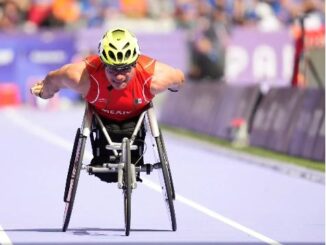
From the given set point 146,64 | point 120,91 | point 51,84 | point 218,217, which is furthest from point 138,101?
point 218,217

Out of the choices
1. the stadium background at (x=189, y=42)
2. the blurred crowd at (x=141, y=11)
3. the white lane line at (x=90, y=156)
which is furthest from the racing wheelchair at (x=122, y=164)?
the blurred crowd at (x=141, y=11)

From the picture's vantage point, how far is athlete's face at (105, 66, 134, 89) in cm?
1041

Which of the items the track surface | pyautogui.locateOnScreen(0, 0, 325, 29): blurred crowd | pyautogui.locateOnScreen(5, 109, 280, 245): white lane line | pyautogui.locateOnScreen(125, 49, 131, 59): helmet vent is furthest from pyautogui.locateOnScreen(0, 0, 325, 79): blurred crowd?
pyautogui.locateOnScreen(125, 49, 131, 59): helmet vent

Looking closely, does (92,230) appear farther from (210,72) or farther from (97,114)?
(210,72)

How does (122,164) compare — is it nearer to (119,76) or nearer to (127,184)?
(127,184)

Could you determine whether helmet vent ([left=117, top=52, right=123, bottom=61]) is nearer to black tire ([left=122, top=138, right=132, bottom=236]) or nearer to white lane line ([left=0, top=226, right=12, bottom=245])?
black tire ([left=122, top=138, right=132, bottom=236])

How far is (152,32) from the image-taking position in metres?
34.2

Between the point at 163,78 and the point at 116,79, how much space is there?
44 centimetres

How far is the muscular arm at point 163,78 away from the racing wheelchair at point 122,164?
266mm

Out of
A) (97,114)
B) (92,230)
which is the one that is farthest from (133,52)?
(92,230)

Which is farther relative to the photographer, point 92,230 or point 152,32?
point 152,32

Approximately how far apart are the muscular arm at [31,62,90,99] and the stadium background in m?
11.3

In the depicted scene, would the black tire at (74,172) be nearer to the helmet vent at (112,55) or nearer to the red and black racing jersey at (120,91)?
the red and black racing jersey at (120,91)

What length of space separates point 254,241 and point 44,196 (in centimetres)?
447
